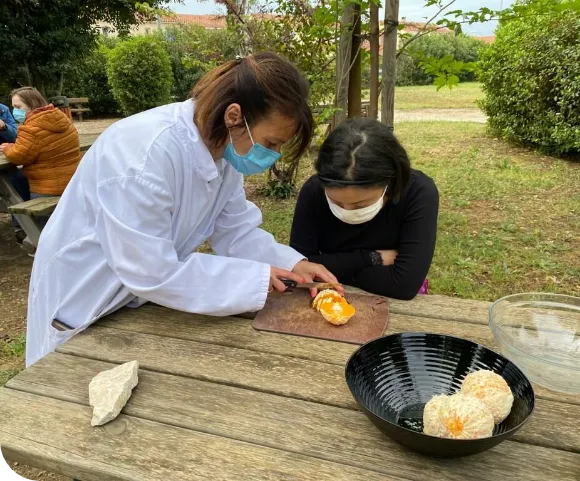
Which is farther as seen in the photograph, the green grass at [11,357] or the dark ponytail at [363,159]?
the green grass at [11,357]

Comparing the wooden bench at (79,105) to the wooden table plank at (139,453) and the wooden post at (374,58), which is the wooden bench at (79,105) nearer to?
the wooden post at (374,58)

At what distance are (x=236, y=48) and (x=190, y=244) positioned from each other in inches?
166

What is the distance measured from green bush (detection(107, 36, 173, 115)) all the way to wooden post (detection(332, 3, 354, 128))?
39.4ft

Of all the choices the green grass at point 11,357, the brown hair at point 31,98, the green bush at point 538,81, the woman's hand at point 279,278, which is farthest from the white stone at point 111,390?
the green bush at point 538,81

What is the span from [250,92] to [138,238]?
512mm

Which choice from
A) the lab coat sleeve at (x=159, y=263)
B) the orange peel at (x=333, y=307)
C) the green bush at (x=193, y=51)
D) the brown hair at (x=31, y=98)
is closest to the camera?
the lab coat sleeve at (x=159, y=263)

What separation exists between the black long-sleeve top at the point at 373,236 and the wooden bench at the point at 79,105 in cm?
1432

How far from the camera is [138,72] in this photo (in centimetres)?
1455

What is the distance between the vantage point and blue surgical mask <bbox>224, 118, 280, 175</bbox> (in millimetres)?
1614

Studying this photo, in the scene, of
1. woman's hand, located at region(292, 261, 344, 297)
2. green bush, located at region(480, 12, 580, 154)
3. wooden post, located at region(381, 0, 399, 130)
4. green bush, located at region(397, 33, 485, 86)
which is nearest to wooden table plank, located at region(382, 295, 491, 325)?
woman's hand, located at region(292, 261, 344, 297)

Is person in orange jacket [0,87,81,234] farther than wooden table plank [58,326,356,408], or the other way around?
person in orange jacket [0,87,81,234]

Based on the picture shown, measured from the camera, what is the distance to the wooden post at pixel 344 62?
336 centimetres

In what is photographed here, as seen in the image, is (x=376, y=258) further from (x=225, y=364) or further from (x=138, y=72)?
(x=138, y=72)

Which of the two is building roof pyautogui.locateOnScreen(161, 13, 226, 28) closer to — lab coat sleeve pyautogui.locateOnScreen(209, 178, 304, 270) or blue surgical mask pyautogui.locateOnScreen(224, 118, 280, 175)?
lab coat sleeve pyautogui.locateOnScreen(209, 178, 304, 270)
